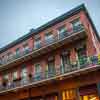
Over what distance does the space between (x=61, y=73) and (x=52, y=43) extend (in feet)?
12.7

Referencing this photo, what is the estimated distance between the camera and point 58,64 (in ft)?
74.9

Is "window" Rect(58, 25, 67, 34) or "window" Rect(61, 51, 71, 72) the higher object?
"window" Rect(58, 25, 67, 34)

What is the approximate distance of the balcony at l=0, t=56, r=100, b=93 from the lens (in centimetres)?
1872

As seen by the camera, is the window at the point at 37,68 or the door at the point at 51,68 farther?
the window at the point at 37,68

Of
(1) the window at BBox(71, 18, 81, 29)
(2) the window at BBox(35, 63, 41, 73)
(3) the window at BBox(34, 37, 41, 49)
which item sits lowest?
(2) the window at BBox(35, 63, 41, 73)

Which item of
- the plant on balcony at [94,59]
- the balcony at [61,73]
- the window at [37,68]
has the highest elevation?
the window at [37,68]

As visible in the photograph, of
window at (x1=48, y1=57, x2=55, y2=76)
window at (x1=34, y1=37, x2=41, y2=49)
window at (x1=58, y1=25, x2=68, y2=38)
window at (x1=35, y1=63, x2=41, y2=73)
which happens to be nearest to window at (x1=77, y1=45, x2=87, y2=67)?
window at (x1=58, y1=25, x2=68, y2=38)

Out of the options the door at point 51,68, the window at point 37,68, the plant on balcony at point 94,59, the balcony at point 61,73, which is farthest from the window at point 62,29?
the plant on balcony at point 94,59

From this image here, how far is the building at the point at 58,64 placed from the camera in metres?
19.1

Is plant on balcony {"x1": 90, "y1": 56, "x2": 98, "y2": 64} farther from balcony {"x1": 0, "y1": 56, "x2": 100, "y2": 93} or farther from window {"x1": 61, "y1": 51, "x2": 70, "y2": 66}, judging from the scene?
window {"x1": 61, "y1": 51, "x2": 70, "y2": 66}

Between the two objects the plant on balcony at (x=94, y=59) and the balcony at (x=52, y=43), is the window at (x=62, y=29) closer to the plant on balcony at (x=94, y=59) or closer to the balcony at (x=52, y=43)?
the balcony at (x=52, y=43)

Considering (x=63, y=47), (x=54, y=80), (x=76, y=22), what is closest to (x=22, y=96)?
(x=54, y=80)

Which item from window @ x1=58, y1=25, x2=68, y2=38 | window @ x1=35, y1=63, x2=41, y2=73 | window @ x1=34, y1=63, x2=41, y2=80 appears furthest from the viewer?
window @ x1=35, y1=63, x2=41, y2=73

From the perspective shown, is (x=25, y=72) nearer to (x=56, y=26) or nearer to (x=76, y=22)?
(x=56, y=26)
